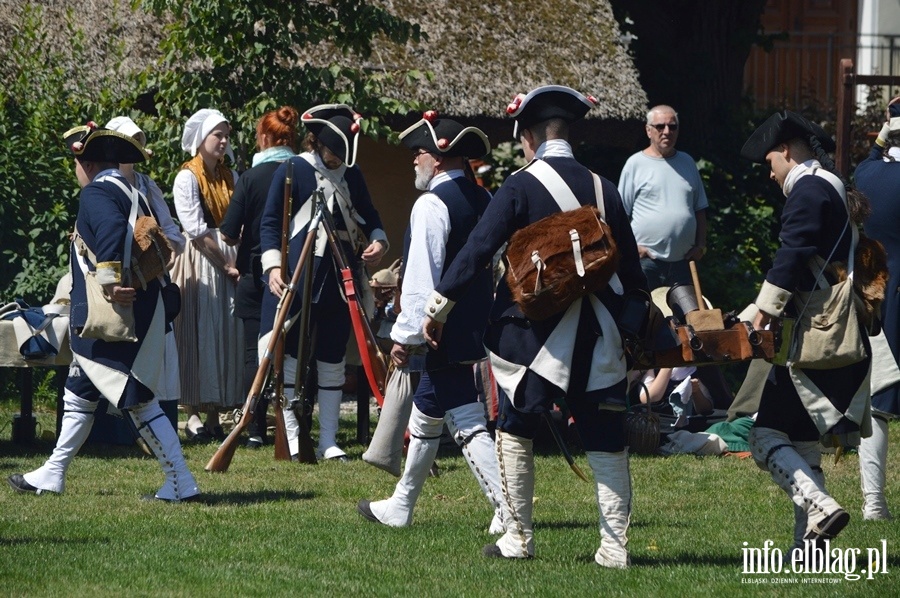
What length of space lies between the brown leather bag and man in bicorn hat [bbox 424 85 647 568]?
13 centimetres

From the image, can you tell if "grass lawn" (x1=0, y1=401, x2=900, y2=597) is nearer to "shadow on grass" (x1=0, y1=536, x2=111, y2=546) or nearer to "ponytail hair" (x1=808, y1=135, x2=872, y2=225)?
"shadow on grass" (x1=0, y1=536, x2=111, y2=546)

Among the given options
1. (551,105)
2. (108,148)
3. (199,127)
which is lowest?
(199,127)

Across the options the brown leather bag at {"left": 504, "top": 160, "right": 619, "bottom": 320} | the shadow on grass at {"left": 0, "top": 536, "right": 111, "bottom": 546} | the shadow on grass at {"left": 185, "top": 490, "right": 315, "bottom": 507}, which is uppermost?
the brown leather bag at {"left": 504, "top": 160, "right": 619, "bottom": 320}

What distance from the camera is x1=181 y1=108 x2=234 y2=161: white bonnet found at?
31.5 feet

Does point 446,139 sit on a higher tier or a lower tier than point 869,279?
higher

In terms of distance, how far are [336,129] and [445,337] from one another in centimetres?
241

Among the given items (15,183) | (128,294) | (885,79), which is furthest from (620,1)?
(128,294)

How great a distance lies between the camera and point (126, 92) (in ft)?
38.7

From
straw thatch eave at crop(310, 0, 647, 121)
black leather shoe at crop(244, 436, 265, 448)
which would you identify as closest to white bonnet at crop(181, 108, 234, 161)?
black leather shoe at crop(244, 436, 265, 448)

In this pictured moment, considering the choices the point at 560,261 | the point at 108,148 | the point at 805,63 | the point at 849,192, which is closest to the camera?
the point at 560,261

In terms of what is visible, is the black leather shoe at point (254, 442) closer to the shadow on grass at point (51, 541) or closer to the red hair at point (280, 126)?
the red hair at point (280, 126)

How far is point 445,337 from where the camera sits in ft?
22.0

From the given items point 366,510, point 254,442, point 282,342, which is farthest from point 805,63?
point 366,510

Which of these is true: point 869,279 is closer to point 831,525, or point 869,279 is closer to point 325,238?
point 831,525
